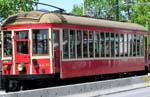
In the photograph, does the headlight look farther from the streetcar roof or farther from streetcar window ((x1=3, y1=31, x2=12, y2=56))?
the streetcar roof

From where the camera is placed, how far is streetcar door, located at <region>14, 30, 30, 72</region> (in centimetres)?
2025

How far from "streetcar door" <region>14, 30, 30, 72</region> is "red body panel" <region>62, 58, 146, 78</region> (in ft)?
5.10

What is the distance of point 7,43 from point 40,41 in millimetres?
1602

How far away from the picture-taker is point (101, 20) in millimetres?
25062

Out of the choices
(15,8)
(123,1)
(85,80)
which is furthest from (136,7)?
(85,80)

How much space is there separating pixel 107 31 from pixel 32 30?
18.2ft

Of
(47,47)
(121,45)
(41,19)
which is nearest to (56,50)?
(47,47)

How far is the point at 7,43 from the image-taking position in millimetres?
21000

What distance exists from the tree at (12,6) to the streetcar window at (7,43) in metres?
13.2

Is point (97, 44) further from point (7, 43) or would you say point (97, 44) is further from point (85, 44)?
point (7, 43)

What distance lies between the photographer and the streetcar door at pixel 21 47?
20250 mm

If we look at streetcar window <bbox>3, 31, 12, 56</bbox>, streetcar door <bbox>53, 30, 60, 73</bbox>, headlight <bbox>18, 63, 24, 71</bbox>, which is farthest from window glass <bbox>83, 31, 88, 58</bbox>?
streetcar window <bbox>3, 31, 12, 56</bbox>

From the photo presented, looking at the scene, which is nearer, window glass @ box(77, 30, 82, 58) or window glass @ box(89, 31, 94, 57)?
window glass @ box(77, 30, 82, 58)

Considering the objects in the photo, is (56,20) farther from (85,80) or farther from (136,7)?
(136,7)
